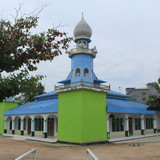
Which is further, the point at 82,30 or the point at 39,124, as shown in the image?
the point at 39,124

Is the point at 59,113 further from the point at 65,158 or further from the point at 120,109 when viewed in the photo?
the point at 65,158

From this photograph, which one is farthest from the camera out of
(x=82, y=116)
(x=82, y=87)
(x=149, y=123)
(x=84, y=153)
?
(x=149, y=123)

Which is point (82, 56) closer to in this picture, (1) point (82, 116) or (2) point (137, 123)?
(1) point (82, 116)

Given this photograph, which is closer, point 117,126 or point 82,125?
point 82,125

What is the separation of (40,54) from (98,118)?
12239 millimetres

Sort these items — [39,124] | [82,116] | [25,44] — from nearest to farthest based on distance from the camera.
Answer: [25,44]
[82,116]
[39,124]

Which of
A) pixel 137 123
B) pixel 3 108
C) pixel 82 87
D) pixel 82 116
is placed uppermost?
pixel 82 87

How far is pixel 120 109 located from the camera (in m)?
22.6

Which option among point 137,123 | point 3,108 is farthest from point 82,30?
point 3,108

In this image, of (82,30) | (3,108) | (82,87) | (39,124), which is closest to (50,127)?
(39,124)

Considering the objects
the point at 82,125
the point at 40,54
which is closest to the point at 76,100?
the point at 82,125

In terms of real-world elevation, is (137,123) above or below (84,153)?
above

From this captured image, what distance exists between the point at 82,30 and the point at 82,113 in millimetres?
11045

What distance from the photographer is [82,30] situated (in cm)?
2442
